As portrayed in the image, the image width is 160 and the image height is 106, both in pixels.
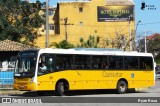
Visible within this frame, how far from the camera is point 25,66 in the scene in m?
26.4

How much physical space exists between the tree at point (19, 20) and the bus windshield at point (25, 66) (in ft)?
114

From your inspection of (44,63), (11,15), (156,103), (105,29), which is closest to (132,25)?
(105,29)

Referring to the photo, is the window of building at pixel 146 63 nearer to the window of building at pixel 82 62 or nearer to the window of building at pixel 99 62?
the window of building at pixel 99 62

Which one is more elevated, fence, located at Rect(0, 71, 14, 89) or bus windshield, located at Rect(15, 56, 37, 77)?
bus windshield, located at Rect(15, 56, 37, 77)

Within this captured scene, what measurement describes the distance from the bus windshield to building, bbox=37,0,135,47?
61033 mm

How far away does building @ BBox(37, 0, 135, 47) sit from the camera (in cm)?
8900

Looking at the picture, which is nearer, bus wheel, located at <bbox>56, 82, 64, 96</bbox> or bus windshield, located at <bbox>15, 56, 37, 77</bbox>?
bus windshield, located at <bbox>15, 56, 37, 77</bbox>

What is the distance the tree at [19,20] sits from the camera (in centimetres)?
6184

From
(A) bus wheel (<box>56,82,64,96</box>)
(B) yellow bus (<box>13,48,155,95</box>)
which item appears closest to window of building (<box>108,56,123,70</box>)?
(B) yellow bus (<box>13,48,155,95</box>)

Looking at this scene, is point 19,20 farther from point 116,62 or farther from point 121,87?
point 121,87

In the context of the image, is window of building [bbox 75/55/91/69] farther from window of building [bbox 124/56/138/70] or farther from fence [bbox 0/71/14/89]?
fence [bbox 0/71/14/89]

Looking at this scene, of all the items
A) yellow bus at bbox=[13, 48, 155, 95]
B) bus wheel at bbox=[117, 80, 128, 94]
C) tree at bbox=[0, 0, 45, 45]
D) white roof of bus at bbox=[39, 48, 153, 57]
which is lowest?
bus wheel at bbox=[117, 80, 128, 94]

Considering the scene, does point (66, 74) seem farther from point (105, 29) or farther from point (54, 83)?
point (105, 29)

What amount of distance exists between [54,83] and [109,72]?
433 cm
